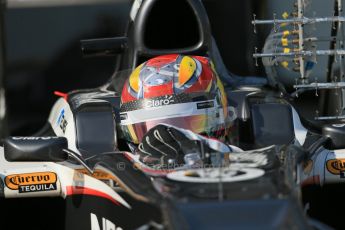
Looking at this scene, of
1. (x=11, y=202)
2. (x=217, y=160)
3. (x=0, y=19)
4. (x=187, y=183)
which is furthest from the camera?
(x=0, y=19)

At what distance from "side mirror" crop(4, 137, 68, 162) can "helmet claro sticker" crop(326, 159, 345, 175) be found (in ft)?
5.13

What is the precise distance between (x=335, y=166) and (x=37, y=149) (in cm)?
176

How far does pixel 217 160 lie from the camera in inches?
190

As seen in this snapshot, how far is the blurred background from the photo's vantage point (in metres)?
10.6

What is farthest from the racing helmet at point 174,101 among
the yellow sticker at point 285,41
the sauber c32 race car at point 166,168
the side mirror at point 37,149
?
the yellow sticker at point 285,41

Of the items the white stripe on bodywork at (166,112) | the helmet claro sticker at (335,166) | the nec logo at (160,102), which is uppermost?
the nec logo at (160,102)

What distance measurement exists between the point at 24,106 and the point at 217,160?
6007mm

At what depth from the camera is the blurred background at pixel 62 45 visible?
34.8ft

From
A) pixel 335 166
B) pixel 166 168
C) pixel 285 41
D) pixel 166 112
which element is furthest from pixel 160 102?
pixel 285 41

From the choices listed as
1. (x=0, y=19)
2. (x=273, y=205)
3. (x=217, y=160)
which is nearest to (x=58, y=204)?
(x=217, y=160)

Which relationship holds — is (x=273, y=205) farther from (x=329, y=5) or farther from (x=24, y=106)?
(x=24, y=106)

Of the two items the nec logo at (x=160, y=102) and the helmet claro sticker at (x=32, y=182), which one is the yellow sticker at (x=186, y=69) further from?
the helmet claro sticker at (x=32, y=182)

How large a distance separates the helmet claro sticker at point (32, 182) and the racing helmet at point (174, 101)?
1.63ft

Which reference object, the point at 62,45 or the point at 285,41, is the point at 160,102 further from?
the point at 62,45
